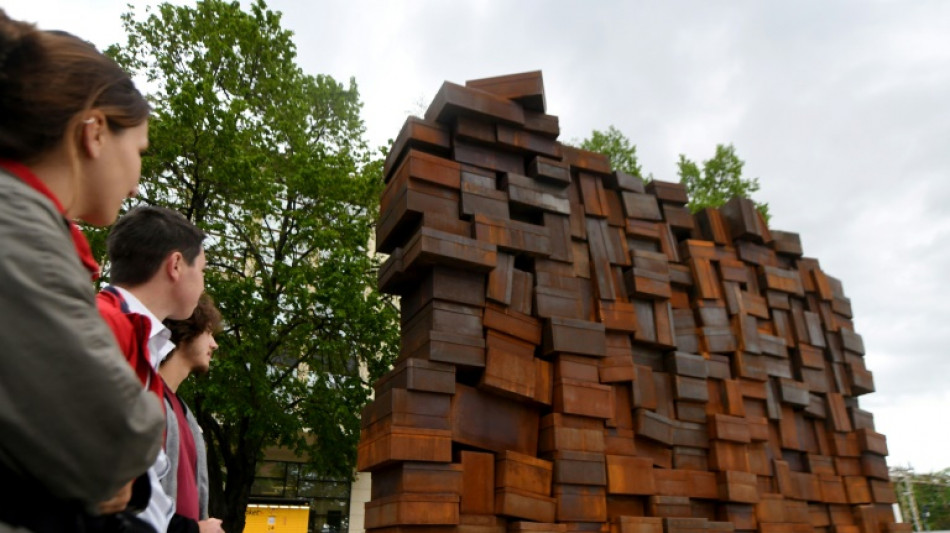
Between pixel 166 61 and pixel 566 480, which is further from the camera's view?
pixel 166 61

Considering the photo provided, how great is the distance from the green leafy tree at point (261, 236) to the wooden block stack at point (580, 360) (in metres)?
5.79

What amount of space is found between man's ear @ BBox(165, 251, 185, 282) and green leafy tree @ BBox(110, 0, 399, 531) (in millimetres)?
7417

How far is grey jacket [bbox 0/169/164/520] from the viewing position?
0.73 meters

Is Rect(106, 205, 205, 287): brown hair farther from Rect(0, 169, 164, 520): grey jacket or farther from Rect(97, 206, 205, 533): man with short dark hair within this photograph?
Rect(0, 169, 164, 520): grey jacket

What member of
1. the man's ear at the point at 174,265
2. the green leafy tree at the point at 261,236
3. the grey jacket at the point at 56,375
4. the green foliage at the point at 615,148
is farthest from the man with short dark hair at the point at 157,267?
the green foliage at the point at 615,148

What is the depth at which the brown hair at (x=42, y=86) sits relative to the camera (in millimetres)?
870

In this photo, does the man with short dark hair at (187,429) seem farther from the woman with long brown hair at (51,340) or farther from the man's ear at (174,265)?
the woman with long brown hair at (51,340)

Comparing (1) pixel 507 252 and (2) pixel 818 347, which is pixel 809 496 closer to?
(2) pixel 818 347

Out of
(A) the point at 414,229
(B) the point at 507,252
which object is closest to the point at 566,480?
(B) the point at 507,252

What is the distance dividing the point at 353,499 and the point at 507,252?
14358 mm

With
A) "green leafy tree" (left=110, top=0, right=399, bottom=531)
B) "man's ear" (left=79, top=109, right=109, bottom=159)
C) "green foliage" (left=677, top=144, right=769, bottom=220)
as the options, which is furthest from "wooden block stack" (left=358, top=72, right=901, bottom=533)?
"green foliage" (left=677, top=144, right=769, bottom=220)

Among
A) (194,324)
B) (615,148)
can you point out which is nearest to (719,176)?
(615,148)

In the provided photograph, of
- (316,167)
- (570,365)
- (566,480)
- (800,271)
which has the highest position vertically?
(316,167)

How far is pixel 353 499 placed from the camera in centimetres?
1631
